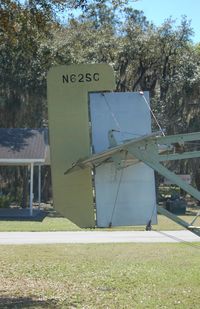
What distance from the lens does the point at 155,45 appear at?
130 ft

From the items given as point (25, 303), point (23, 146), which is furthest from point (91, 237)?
point (23, 146)

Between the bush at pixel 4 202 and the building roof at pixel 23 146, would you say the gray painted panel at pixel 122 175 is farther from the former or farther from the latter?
the bush at pixel 4 202

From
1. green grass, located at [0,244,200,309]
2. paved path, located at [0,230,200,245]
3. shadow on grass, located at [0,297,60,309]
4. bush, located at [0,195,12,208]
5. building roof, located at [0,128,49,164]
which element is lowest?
bush, located at [0,195,12,208]

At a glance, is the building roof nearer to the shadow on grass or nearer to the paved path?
the paved path

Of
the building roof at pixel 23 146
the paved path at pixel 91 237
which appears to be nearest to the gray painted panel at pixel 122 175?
the paved path at pixel 91 237

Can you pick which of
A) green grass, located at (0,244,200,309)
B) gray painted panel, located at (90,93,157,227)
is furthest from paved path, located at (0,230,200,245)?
gray painted panel, located at (90,93,157,227)

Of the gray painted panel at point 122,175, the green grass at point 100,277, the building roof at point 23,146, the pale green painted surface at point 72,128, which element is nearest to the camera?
the gray painted panel at point 122,175

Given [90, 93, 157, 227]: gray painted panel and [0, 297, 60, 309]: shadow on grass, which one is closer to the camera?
[90, 93, 157, 227]: gray painted panel

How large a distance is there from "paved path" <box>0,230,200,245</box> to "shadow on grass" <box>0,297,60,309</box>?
8.29 meters

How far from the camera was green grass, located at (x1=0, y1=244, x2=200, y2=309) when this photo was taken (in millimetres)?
8453

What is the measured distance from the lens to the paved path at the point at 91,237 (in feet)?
57.0

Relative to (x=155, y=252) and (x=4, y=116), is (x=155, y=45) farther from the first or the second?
(x=155, y=252)

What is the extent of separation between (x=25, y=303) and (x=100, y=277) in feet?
8.26

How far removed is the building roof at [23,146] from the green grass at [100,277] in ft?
48.6
